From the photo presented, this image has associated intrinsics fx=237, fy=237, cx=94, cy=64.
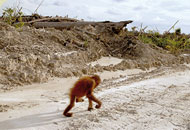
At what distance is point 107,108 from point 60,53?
133 inches

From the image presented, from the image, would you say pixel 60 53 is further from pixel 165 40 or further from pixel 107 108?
pixel 165 40

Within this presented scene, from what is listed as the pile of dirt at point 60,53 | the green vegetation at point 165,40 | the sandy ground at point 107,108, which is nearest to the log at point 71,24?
the pile of dirt at point 60,53

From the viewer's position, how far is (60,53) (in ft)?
21.7

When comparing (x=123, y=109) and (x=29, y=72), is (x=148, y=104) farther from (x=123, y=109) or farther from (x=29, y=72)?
(x=29, y=72)

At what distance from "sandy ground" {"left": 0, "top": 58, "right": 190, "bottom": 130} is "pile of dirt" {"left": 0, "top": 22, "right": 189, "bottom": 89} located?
424 mm

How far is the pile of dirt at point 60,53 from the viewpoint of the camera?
17.0ft

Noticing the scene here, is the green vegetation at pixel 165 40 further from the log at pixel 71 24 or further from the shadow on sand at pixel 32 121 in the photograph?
the shadow on sand at pixel 32 121

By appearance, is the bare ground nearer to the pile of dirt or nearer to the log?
the pile of dirt

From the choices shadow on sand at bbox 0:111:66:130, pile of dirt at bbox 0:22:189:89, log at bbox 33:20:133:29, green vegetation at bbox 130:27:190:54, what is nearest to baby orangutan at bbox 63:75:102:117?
shadow on sand at bbox 0:111:66:130

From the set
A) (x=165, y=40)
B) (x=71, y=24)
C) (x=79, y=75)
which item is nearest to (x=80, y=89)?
(x=79, y=75)

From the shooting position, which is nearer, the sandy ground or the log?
the sandy ground

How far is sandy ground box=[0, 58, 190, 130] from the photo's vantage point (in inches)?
119

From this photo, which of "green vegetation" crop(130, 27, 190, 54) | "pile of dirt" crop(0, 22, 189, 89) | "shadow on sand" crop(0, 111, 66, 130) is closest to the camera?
"shadow on sand" crop(0, 111, 66, 130)

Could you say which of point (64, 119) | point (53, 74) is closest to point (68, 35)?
point (53, 74)
